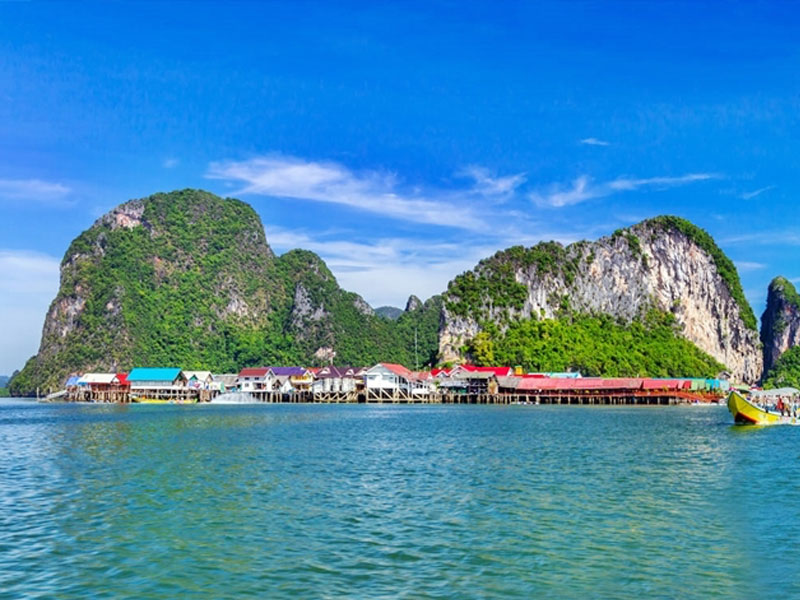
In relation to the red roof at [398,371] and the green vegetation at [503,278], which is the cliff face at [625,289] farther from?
the red roof at [398,371]

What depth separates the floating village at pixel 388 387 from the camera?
334ft

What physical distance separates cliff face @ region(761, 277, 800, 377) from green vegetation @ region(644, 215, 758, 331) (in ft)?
63.3

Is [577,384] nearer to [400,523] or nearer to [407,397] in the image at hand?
[407,397]

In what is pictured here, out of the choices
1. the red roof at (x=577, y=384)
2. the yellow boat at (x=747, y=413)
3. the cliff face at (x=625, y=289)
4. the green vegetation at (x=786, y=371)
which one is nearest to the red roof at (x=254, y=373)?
the cliff face at (x=625, y=289)

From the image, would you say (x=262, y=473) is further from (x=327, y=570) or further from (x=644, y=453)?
(x=644, y=453)

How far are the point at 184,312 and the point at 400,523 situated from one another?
6634 inches

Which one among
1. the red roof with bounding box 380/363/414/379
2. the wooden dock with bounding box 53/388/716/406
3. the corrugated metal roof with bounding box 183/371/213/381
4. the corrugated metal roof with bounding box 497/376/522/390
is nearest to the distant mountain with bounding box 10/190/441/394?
the wooden dock with bounding box 53/388/716/406

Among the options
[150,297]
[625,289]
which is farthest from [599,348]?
[150,297]

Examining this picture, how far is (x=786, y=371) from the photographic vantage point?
167 meters

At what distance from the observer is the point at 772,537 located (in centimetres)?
1588

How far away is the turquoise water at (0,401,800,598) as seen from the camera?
1262cm

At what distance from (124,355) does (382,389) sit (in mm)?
69563

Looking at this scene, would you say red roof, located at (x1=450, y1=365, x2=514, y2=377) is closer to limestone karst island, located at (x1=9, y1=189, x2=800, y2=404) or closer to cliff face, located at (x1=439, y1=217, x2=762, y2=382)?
limestone karst island, located at (x1=9, y1=189, x2=800, y2=404)

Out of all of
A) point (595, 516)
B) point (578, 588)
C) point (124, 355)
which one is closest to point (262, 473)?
point (595, 516)
